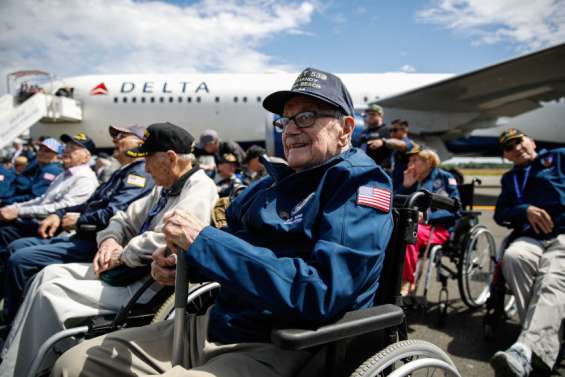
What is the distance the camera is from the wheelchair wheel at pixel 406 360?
1.14 metres

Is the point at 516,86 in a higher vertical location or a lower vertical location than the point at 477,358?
higher

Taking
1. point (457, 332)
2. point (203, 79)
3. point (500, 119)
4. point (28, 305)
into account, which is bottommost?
point (457, 332)

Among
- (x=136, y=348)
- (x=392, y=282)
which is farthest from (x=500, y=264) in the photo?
(x=136, y=348)

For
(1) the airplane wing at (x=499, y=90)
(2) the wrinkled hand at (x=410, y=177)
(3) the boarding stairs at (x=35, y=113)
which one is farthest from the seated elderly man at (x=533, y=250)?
(3) the boarding stairs at (x=35, y=113)

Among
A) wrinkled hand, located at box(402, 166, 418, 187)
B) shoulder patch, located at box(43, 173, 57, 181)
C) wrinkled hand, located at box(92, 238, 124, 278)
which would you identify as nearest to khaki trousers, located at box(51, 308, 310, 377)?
wrinkled hand, located at box(92, 238, 124, 278)

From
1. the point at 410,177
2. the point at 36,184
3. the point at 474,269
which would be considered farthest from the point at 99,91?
the point at 474,269

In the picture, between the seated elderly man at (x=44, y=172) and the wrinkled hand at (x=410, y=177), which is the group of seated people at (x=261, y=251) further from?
the seated elderly man at (x=44, y=172)

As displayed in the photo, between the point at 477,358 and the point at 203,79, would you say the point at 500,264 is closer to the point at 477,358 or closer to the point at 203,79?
the point at 477,358

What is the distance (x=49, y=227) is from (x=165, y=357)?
224 centimetres

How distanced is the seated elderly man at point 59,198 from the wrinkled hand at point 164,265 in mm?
2486

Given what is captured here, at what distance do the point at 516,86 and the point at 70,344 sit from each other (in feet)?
37.1

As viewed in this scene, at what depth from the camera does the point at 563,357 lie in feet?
7.93

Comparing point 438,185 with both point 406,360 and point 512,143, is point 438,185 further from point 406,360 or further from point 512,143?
point 406,360

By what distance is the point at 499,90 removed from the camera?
33.1 feet
